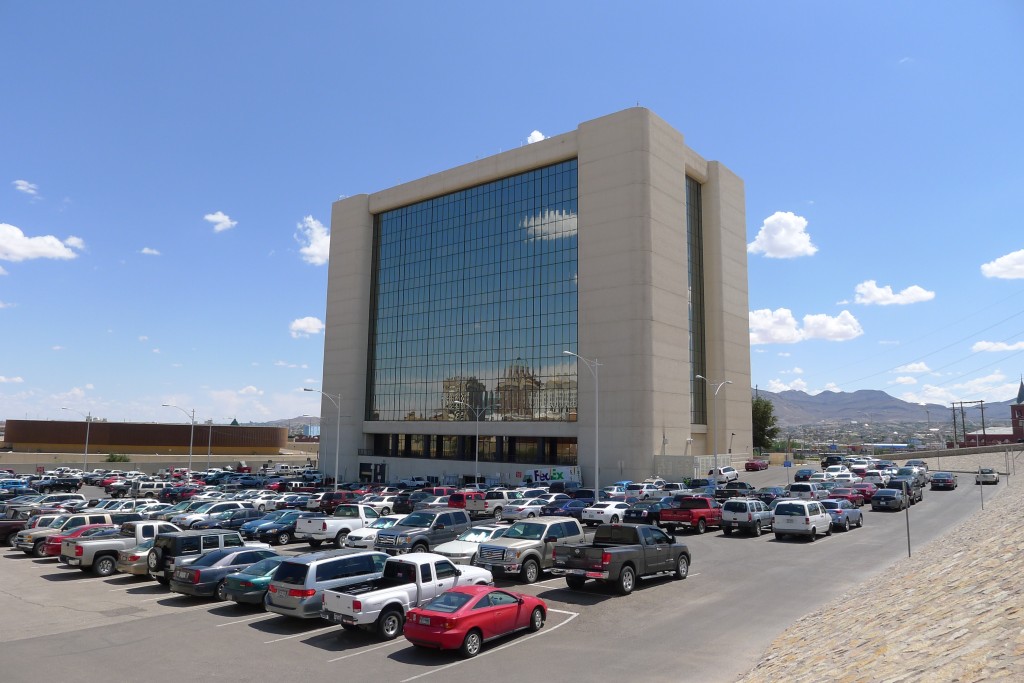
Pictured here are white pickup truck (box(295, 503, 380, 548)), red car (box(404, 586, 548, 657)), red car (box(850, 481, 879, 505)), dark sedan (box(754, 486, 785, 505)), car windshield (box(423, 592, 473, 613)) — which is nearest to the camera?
red car (box(404, 586, 548, 657))

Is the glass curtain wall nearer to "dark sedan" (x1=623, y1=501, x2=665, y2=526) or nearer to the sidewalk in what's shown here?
"dark sedan" (x1=623, y1=501, x2=665, y2=526)

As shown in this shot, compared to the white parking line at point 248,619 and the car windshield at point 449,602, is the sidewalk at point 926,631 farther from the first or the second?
the white parking line at point 248,619

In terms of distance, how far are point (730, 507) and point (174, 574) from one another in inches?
931

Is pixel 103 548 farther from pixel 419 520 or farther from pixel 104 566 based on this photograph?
pixel 419 520

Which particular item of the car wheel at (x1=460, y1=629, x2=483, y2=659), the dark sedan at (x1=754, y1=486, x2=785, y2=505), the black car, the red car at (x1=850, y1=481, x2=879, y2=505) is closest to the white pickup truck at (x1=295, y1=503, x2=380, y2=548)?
the black car

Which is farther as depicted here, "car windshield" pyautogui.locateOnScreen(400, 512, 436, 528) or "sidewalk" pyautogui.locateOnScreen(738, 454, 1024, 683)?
"car windshield" pyautogui.locateOnScreen(400, 512, 436, 528)

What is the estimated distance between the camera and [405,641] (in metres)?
14.7

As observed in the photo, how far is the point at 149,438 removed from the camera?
117 metres

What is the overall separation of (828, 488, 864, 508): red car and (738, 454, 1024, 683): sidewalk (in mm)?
27889

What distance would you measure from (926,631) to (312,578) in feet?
40.2

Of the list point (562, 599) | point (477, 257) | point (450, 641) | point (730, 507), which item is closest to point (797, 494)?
point (730, 507)

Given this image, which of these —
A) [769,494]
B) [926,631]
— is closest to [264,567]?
[926,631]

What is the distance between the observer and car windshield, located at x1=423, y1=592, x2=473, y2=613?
13.5 metres

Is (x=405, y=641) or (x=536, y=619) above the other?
(x=536, y=619)
